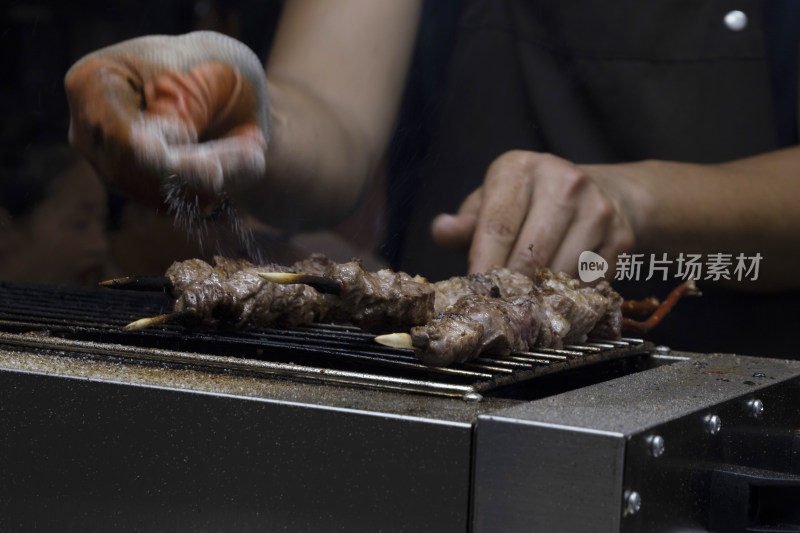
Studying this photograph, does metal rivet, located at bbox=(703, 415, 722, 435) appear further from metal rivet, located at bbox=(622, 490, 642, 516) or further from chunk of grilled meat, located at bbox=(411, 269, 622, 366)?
chunk of grilled meat, located at bbox=(411, 269, 622, 366)

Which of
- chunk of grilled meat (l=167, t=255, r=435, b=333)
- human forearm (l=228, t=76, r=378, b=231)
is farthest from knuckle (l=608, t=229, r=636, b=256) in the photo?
chunk of grilled meat (l=167, t=255, r=435, b=333)

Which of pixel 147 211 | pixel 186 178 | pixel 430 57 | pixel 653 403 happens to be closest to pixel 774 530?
pixel 653 403

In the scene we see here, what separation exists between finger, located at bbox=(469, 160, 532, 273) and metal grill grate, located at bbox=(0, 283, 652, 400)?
2.49 feet

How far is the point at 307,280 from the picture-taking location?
1.59 meters

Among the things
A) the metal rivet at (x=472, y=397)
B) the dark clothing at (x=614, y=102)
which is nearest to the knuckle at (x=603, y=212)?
the dark clothing at (x=614, y=102)

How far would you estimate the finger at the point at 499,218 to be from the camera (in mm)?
2891

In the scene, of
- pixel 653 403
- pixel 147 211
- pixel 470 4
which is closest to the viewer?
pixel 653 403

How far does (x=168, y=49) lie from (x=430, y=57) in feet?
3.38

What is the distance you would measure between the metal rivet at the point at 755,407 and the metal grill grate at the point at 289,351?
35 cm

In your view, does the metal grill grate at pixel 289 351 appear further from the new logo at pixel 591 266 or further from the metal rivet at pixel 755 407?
the new logo at pixel 591 266

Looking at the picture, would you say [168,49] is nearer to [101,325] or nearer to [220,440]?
[101,325]

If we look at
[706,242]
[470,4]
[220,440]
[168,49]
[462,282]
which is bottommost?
[220,440]

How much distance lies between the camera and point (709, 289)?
3076mm

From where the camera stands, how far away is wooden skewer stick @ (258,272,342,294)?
153 centimetres
